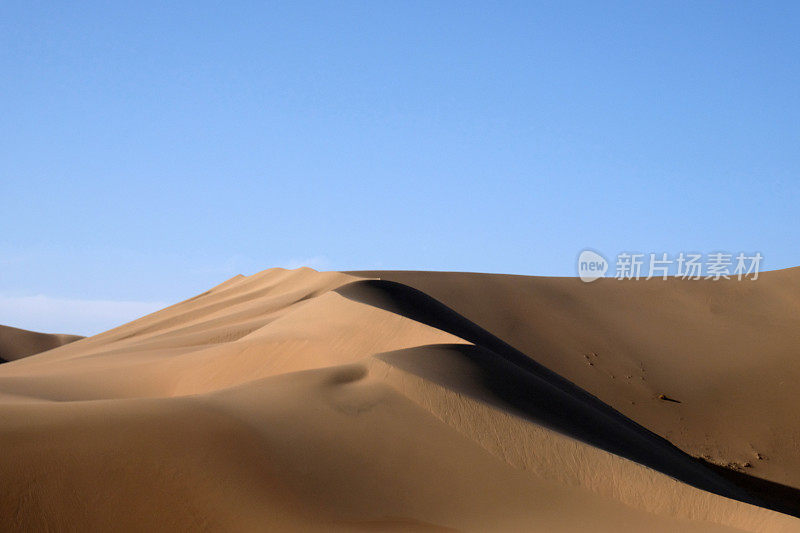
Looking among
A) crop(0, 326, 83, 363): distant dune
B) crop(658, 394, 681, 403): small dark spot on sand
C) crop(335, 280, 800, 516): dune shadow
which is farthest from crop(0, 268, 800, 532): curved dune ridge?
crop(0, 326, 83, 363): distant dune

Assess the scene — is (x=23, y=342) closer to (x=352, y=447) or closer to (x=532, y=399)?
(x=532, y=399)

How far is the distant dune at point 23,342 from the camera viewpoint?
42.4 metres

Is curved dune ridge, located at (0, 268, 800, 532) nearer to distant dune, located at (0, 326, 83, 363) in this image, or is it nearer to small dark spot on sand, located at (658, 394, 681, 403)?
small dark spot on sand, located at (658, 394, 681, 403)

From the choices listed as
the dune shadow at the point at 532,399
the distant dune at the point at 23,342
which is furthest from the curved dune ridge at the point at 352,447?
the distant dune at the point at 23,342

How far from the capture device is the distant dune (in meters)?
42.4

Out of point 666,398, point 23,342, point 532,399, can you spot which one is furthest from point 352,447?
point 23,342

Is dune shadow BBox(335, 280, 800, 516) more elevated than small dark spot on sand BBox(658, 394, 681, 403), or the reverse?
small dark spot on sand BBox(658, 394, 681, 403)

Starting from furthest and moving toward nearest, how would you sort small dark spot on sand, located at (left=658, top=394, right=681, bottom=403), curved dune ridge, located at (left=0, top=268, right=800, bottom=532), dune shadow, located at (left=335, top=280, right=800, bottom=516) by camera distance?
small dark spot on sand, located at (left=658, top=394, right=681, bottom=403) → dune shadow, located at (left=335, top=280, right=800, bottom=516) → curved dune ridge, located at (left=0, top=268, right=800, bottom=532)

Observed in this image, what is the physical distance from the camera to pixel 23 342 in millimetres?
44062

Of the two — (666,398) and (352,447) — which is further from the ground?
(666,398)

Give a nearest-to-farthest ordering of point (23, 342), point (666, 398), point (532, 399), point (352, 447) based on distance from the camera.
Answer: point (352, 447) → point (532, 399) → point (666, 398) → point (23, 342)

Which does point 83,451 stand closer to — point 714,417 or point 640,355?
point 714,417

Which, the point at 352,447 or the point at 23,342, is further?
the point at 23,342

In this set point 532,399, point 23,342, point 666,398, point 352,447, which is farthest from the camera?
point 23,342
